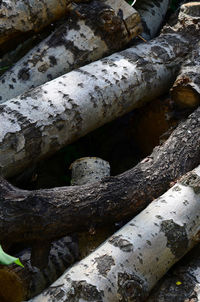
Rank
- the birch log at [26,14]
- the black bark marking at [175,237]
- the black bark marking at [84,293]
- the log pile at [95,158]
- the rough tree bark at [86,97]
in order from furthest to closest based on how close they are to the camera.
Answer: the birch log at [26,14] → the rough tree bark at [86,97] → the black bark marking at [175,237] → the log pile at [95,158] → the black bark marking at [84,293]

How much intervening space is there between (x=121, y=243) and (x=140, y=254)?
0.31 ft

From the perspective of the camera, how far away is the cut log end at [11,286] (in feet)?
6.70

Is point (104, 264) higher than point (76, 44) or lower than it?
lower

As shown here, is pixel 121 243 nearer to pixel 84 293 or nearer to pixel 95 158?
pixel 84 293

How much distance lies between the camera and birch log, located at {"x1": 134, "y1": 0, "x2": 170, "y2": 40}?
3.71 metres

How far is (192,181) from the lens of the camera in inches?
93.3

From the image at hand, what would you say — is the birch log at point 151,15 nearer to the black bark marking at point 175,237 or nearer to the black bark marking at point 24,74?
the black bark marking at point 24,74

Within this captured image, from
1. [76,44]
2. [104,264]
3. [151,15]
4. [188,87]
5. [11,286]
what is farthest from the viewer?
[151,15]

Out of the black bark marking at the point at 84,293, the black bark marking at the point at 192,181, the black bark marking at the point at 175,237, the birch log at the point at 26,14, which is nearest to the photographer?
the black bark marking at the point at 84,293

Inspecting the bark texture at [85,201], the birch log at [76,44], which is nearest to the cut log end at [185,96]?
the bark texture at [85,201]

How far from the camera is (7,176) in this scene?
246 cm

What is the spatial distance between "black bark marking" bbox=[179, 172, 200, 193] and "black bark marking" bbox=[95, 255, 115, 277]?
61cm

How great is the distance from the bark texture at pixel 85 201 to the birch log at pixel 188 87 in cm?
43

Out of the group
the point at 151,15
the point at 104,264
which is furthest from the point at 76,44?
the point at 104,264
